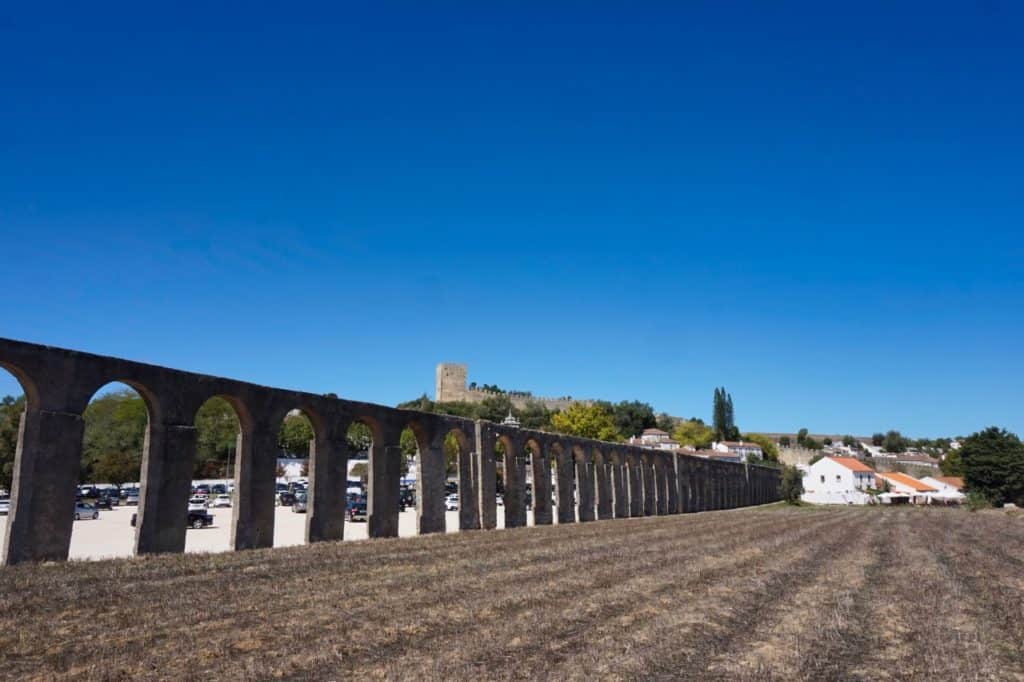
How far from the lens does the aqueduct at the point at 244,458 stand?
1400 centimetres

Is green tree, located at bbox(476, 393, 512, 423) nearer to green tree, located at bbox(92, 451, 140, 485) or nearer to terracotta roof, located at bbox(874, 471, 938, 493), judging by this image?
terracotta roof, located at bbox(874, 471, 938, 493)

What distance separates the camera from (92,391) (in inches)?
584

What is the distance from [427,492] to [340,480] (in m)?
5.09

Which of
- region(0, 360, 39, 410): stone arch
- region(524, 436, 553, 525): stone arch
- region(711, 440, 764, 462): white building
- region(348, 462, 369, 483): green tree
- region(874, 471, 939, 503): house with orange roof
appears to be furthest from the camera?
region(711, 440, 764, 462): white building

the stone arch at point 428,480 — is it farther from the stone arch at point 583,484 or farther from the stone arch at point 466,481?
the stone arch at point 583,484

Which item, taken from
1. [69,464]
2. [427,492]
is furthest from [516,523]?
[69,464]

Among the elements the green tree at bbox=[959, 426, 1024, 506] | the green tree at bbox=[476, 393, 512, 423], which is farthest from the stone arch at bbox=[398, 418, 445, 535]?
the green tree at bbox=[476, 393, 512, 423]

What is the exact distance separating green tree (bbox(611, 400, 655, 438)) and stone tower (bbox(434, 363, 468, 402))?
3174 centimetres

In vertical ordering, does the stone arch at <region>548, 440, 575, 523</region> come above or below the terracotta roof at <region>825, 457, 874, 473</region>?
below

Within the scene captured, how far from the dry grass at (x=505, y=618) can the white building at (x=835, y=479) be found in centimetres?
9083

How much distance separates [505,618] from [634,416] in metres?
144

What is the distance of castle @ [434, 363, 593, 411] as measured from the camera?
152 m

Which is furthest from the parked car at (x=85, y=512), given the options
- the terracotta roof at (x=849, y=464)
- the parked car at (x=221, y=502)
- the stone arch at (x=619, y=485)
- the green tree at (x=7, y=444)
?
the terracotta roof at (x=849, y=464)

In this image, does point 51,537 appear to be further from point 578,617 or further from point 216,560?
point 578,617
